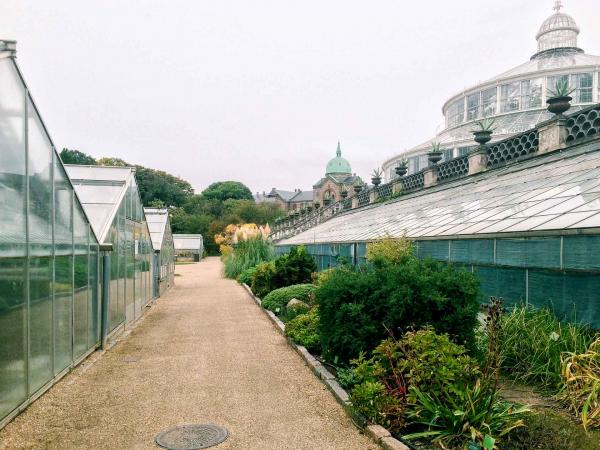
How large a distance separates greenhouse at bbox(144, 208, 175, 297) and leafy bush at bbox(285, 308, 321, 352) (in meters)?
9.58

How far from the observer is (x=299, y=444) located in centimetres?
498

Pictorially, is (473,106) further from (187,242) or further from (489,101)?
(187,242)

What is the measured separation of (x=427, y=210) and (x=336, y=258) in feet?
11.6

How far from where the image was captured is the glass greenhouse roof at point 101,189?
10.5 metres

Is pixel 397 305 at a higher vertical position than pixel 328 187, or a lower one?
lower

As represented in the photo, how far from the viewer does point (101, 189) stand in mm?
11609

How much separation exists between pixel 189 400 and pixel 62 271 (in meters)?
2.78

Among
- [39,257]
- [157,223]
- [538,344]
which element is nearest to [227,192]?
[157,223]

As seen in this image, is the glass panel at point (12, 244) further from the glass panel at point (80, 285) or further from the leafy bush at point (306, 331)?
the leafy bush at point (306, 331)

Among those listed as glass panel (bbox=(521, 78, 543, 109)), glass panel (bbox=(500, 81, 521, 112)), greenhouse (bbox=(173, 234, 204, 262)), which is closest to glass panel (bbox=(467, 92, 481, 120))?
glass panel (bbox=(500, 81, 521, 112))

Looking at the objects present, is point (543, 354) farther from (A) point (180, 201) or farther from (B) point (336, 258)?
(A) point (180, 201)

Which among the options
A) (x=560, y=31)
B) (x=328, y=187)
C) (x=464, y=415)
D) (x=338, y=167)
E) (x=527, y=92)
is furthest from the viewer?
(x=338, y=167)

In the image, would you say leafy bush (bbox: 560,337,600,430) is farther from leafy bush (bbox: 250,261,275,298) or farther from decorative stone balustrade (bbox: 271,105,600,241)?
leafy bush (bbox: 250,261,275,298)

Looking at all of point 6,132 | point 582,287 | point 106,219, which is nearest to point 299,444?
point 582,287
